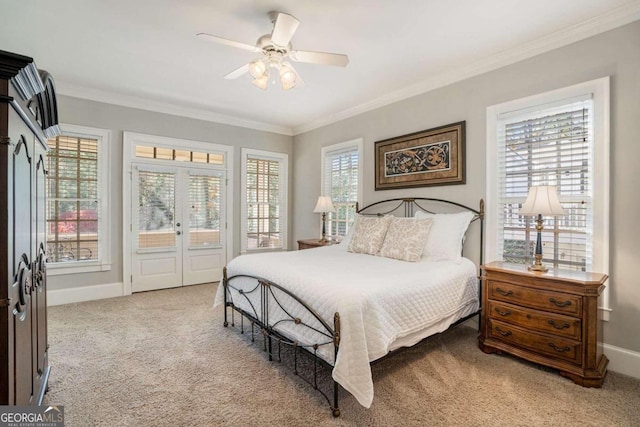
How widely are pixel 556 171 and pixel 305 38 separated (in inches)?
99.2

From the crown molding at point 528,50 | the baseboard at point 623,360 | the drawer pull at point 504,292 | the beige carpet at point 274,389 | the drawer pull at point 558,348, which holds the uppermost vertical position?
the crown molding at point 528,50

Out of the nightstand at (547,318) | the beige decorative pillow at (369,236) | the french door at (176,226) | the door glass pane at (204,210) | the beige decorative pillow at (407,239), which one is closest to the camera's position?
the nightstand at (547,318)

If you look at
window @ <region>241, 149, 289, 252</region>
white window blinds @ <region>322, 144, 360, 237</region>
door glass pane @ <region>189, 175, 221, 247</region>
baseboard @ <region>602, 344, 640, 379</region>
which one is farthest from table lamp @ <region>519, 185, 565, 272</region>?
door glass pane @ <region>189, 175, 221, 247</region>

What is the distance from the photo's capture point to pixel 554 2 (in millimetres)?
2273

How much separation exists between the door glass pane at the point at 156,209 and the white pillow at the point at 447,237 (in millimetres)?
3770

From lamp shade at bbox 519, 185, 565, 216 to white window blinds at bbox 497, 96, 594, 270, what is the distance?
0.72 ft

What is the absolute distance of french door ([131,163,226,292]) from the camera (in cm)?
454

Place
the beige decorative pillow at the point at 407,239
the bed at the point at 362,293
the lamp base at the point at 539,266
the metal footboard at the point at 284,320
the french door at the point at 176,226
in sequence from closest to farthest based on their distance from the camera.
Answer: the bed at the point at 362,293
the metal footboard at the point at 284,320
the lamp base at the point at 539,266
the beige decorative pillow at the point at 407,239
the french door at the point at 176,226

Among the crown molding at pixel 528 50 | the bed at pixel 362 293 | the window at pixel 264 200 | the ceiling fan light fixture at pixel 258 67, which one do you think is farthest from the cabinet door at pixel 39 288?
the crown molding at pixel 528 50

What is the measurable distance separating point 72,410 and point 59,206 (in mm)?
3029

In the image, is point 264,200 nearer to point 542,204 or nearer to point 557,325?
point 542,204

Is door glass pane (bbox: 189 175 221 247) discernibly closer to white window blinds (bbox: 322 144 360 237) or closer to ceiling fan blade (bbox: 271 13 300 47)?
white window blinds (bbox: 322 144 360 237)

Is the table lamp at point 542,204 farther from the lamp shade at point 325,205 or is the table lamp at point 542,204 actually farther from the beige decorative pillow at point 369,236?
the lamp shade at point 325,205

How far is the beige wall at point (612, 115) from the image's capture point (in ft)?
7.63
